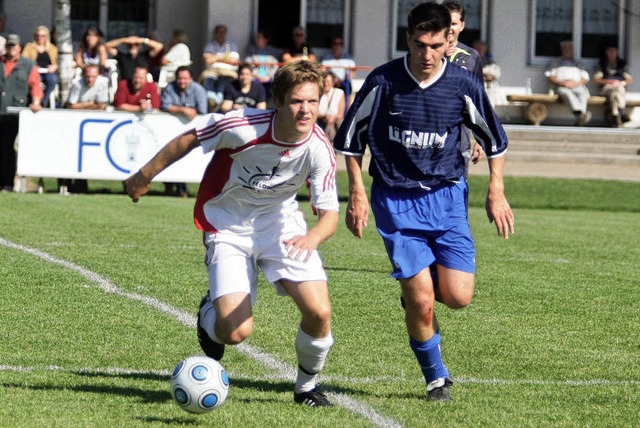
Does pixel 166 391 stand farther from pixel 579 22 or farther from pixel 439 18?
pixel 579 22

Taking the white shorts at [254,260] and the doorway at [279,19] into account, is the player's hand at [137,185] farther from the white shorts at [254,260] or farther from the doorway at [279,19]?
the doorway at [279,19]

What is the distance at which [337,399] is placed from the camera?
20.5ft

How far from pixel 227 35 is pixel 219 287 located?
2133 centimetres

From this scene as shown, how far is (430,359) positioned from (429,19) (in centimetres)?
166

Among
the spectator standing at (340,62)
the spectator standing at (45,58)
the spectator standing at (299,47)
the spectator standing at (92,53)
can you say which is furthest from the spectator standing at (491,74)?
the spectator standing at (45,58)

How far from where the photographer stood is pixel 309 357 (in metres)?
6.12

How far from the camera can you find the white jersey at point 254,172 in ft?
19.9

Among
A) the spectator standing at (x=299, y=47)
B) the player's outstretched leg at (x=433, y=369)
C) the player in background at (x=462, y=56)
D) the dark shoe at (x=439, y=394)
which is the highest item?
the spectator standing at (x=299, y=47)

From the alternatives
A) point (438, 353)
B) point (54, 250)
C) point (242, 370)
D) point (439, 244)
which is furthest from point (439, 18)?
point (54, 250)

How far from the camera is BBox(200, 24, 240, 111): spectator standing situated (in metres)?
22.6

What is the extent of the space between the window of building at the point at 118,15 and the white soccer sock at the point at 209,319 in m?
22.1

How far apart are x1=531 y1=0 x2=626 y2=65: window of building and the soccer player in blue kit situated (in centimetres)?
2278

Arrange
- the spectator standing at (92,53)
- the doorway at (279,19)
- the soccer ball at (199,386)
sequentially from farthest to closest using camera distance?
the doorway at (279,19)
the spectator standing at (92,53)
the soccer ball at (199,386)

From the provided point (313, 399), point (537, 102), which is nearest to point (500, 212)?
point (313, 399)
